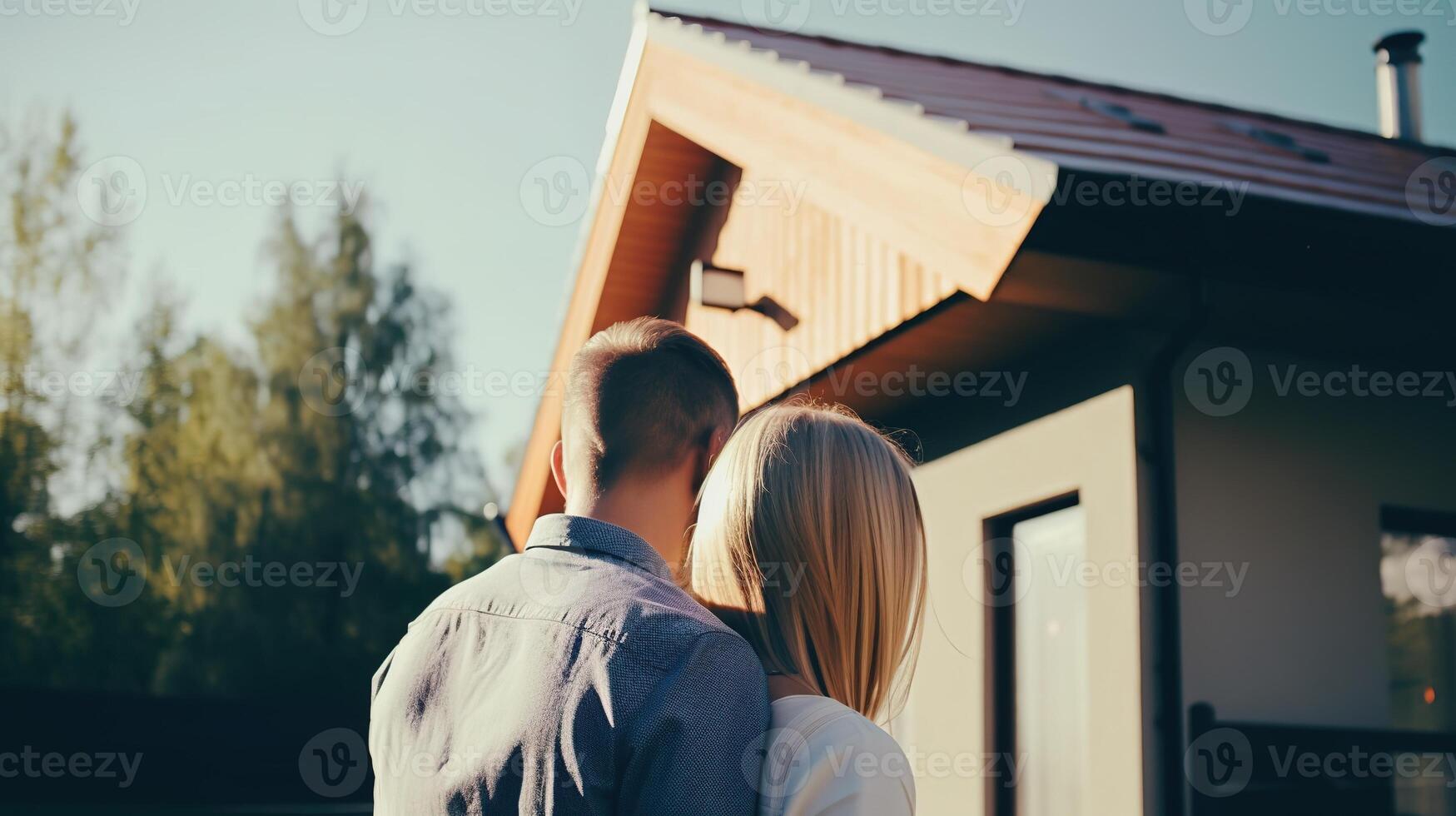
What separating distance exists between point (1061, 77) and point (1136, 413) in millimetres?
3773

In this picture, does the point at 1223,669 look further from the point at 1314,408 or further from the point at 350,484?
the point at 350,484

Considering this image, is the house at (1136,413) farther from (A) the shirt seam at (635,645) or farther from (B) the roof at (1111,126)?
(A) the shirt seam at (635,645)

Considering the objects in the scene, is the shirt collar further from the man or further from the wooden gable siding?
the wooden gable siding

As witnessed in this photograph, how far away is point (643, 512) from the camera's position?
192cm

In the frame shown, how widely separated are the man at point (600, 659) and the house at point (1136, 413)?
175 centimetres

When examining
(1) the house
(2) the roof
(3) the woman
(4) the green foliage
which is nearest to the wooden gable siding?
(1) the house

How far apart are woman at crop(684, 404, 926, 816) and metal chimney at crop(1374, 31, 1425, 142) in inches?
335

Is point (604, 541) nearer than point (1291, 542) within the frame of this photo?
Yes

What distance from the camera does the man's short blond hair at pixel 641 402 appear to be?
1972 mm

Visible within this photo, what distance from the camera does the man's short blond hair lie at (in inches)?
Result: 77.6

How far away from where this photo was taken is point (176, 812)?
41.6 feet

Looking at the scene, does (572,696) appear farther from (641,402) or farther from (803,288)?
(803,288)

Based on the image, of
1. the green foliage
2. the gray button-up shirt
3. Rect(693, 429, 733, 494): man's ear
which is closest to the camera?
the gray button-up shirt

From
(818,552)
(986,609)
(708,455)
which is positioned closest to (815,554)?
(818,552)
